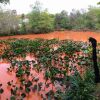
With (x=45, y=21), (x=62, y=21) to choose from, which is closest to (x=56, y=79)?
(x=45, y=21)

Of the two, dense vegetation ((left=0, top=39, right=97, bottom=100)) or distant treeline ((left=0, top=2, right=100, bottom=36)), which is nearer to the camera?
dense vegetation ((left=0, top=39, right=97, bottom=100))

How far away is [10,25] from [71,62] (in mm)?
30691

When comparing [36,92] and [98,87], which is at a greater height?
[98,87]

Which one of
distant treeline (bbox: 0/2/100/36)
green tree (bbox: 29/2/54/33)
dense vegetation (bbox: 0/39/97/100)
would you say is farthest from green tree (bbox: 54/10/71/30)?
dense vegetation (bbox: 0/39/97/100)

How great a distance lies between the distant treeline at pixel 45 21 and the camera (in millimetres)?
44250

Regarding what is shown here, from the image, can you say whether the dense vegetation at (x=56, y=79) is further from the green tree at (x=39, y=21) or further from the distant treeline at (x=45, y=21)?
the green tree at (x=39, y=21)

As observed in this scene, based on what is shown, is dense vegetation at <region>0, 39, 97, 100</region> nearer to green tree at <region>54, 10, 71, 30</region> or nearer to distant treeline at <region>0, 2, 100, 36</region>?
distant treeline at <region>0, 2, 100, 36</region>

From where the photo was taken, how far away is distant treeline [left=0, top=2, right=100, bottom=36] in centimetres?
4425

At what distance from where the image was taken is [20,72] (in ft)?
40.4

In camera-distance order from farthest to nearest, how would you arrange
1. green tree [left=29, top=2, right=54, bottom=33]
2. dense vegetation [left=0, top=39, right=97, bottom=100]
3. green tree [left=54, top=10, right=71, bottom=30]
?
1. green tree [left=54, top=10, right=71, bottom=30]
2. green tree [left=29, top=2, right=54, bottom=33]
3. dense vegetation [left=0, top=39, right=97, bottom=100]

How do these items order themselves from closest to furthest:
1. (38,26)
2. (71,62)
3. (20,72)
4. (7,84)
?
(7,84) → (20,72) → (71,62) → (38,26)

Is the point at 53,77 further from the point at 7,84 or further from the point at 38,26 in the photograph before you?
the point at 38,26

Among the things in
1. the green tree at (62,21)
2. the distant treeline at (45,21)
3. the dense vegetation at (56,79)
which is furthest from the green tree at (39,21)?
the dense vegetation at (56,79)

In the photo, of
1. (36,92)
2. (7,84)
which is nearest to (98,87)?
(36,92)
